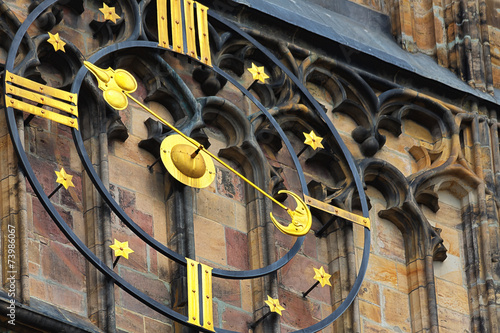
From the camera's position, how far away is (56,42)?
13219 millimetres

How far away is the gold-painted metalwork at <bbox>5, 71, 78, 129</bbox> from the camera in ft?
41.3

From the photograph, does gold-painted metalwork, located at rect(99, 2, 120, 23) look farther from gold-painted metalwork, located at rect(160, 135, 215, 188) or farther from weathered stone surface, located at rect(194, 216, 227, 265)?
weathered stone surface, located at rect(194, 216, 227, 265)

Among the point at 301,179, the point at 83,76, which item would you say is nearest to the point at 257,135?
the point at 301,179

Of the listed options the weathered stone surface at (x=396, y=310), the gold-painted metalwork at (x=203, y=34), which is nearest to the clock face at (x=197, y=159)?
the gold-painted metalwork at (x=203, y=34)

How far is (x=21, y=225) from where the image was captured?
1220 cm

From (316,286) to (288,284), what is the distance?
0.83ft

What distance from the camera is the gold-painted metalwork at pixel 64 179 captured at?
1259cm

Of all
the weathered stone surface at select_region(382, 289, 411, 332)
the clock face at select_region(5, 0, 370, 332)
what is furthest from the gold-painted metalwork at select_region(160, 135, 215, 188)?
the weathered stone surface at select_region(382, 289, 411, 332)

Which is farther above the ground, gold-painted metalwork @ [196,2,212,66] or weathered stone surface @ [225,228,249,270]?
gold-painted metalwork @ [196,2,212,66]

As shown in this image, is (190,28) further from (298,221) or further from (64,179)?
(64,179)

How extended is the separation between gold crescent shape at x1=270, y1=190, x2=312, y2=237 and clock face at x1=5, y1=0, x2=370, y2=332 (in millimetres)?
17

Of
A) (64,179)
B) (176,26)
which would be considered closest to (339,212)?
(176,26)

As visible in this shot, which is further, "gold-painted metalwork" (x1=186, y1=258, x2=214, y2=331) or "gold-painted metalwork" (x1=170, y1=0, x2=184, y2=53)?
"gold-painted metalwork" (x1=170, y1=0, x2=184, y2=53)

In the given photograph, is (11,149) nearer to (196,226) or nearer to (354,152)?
(196,226)
